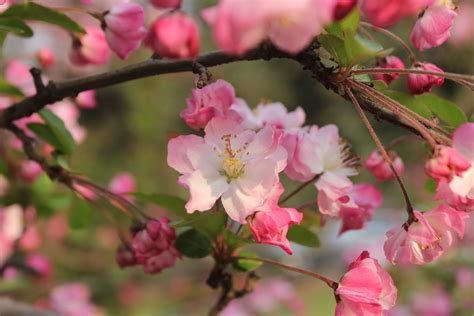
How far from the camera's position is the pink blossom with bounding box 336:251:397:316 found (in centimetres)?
51

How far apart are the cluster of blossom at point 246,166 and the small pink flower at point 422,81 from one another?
0.10m

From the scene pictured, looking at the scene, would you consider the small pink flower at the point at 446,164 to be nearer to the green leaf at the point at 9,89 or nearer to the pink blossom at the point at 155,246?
the pink blossom at the point at 155,246

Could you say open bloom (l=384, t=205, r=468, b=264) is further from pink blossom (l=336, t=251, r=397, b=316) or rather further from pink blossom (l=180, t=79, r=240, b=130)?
pink blossom (l=180, t=79, r=240, b=130)

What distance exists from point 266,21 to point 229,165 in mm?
192

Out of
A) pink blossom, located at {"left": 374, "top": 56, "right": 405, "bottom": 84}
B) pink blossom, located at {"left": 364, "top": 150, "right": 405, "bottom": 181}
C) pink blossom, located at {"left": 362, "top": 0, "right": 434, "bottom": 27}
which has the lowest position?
pink blossom, located at {"left": 364, "top": 150, "right": 405, "bottom": 181}

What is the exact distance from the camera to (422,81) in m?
0.56

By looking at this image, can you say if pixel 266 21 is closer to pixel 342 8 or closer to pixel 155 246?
pixel 342 8

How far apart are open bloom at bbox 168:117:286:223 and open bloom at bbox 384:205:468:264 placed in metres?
A: 0.11

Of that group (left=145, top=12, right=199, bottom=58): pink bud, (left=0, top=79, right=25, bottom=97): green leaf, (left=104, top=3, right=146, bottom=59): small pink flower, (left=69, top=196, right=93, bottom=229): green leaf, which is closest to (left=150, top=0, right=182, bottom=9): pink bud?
(left=145, top=12, right=199, bottom=58): pink bud

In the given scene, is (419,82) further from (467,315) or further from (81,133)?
(467,315)

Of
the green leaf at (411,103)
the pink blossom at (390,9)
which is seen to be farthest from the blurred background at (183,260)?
the pink blossom at (390,9)

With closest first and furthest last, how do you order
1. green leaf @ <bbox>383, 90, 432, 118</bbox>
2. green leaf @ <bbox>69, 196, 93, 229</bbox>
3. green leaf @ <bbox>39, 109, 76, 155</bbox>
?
green leaf @ <bbox>383, 90, 432, 118</bbox>, green leaf @ <bbox>39, 109, 76, 155</bbox>, green leaf @ <bbox>69, 196, 93, 229</bbox>

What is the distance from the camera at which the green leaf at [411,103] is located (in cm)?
56

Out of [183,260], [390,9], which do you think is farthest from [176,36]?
[183,260]
